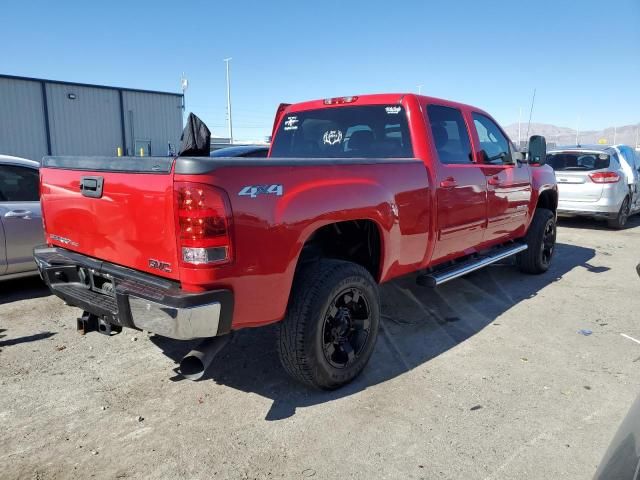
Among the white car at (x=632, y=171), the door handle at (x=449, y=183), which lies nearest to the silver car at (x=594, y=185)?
the white car at (x=632, y=171)

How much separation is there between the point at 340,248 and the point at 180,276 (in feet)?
4.87

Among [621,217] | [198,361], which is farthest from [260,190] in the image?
[621,217]

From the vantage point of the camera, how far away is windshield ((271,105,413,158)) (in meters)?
4.05

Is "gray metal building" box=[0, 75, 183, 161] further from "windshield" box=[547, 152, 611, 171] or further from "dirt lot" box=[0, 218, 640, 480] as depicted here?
"dirt lot" box=[0, 218, 640, 480]

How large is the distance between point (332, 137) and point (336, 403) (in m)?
2.38

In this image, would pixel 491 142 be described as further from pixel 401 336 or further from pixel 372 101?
pixel 401 336

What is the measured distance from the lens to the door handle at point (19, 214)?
4797mm

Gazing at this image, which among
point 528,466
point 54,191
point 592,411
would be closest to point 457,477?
point 528,466

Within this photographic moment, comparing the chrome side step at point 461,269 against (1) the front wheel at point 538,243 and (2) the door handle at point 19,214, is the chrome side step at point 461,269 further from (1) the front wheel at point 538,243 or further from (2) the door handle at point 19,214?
(2) the door handle at point 19,214

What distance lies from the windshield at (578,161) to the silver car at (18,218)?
959cm

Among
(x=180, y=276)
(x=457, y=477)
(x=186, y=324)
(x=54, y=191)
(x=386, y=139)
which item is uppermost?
(x=386, y=139)

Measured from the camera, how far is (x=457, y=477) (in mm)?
2375

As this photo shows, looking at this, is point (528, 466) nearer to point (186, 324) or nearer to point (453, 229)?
point (186, 324)

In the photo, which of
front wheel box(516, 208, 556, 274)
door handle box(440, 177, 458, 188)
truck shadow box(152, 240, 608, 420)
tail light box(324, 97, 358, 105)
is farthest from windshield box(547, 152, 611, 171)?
tail light box(324, 97, 358, 105)
